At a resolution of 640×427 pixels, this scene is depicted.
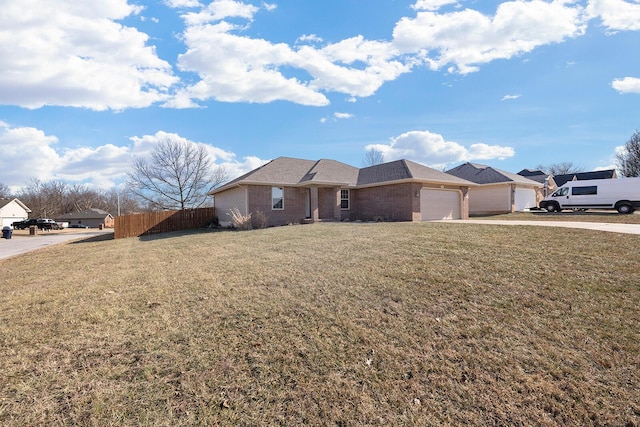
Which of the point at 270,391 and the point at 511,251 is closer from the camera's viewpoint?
the point at 270,391

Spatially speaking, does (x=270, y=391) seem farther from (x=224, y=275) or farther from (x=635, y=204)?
(x=635, y=204)

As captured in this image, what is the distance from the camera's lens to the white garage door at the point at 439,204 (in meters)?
19.0

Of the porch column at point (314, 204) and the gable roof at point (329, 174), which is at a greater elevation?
the gable roof at point (329, 174)

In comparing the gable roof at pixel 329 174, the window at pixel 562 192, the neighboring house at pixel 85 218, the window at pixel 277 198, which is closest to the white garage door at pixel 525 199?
the window at pixel 562 192

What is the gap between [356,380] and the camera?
10.2 feet

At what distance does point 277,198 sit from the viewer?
19.2 metres

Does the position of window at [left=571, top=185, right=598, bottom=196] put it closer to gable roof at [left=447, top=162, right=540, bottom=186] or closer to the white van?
the white van

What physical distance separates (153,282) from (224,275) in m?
1.37

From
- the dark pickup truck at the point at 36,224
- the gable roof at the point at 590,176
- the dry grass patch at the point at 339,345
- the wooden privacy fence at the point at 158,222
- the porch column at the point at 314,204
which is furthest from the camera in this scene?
the dark pickup truck at the point at 36,224

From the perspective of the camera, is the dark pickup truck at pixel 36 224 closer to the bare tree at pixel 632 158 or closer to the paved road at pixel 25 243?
the paved road at pixel 25 243

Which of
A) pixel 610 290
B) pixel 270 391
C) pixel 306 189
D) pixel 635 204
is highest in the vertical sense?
pixel 306 189

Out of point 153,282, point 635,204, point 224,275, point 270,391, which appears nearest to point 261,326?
point 270,391

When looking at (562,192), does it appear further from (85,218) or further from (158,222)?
(85,218)

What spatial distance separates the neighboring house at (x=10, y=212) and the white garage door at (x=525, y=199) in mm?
57300
